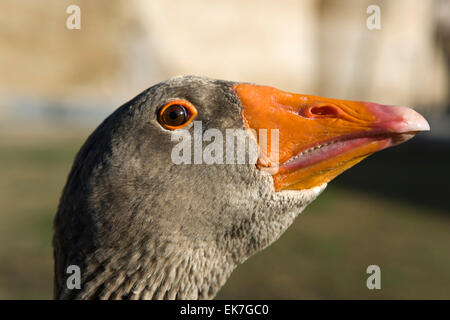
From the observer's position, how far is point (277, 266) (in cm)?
647

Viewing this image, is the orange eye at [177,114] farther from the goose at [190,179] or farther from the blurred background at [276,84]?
the blurred background at [276,84]

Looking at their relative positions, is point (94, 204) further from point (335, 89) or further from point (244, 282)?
point (335, 89)

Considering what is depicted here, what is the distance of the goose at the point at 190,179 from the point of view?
7.29ft

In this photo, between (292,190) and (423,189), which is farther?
(423,189)

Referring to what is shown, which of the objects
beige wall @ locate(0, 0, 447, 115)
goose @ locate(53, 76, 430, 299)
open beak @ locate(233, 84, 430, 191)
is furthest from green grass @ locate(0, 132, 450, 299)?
beige wall @ locate(0, 0, 447, 115)

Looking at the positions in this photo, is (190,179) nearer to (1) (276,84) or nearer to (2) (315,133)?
(2) (315,133)

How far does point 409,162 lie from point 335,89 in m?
9.92

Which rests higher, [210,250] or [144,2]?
[144,2]

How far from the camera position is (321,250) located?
6988mm

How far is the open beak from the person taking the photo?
7.24 ft

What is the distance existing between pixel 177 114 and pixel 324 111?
704mm

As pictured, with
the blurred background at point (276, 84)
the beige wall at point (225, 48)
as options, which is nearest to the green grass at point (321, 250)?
the blurred background at point (276, 84)

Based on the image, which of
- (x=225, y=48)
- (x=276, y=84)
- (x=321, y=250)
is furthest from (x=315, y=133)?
(x=276, y=84)
